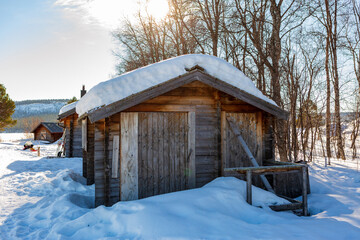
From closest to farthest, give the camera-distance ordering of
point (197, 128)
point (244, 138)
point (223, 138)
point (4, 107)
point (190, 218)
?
point (190, 218) → point (197, 128) → point (223, 138) → point (244, 138) → point (4, 107)

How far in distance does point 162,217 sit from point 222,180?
Answer: 2.38 m

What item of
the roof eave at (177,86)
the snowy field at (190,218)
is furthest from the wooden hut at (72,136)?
the roof eave at (177,86)

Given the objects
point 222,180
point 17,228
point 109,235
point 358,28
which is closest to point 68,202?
point 17,228

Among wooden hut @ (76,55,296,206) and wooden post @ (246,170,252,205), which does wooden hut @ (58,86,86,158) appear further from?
wooden post @ (246,170,252,205)

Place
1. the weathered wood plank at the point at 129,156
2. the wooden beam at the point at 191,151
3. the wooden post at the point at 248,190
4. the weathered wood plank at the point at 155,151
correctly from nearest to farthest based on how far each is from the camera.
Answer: the wooden post at the point at 248,190
the weathered wood plank at the point at 129,156
the weathered wood plank at the point at 155,151
the wooden beam at the point at 191,151

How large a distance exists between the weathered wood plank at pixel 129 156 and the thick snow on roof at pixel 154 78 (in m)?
0.65

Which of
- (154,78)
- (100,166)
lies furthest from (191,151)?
(100,166)

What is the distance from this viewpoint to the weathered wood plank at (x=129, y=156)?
6.17 metres

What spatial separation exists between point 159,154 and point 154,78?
6.67ft

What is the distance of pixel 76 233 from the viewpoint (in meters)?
4.46

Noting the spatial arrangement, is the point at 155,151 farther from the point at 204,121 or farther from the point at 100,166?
the point at 204,121

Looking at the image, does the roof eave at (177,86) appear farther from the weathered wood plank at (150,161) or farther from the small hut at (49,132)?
the small hut at (49,132)

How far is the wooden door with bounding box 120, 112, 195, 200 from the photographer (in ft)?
20.5

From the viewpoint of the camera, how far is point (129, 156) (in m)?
6.22
